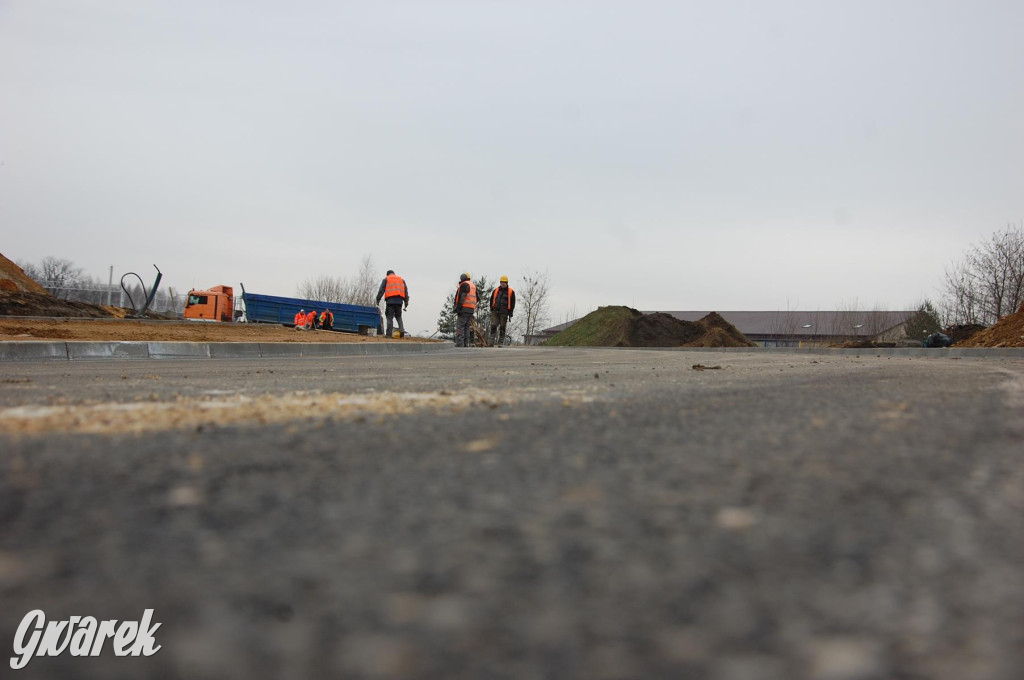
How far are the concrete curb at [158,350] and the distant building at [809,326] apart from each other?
44.0 metres

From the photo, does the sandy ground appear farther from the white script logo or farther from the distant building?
the distant building

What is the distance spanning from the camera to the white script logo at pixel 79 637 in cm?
63

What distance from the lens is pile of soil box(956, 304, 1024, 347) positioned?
14591 millimetres

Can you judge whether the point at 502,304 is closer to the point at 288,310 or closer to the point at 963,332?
the point at 963,332

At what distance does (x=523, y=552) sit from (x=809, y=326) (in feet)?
270

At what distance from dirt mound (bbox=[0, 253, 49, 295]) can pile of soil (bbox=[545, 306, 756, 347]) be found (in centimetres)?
2183

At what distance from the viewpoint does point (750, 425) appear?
5.63 ft

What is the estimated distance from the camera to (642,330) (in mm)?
30156

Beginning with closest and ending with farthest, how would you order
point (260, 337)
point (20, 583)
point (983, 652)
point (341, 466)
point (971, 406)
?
point (983, 652), point (20, 583), point (341, 466), point (971, 406), point (260, 337)

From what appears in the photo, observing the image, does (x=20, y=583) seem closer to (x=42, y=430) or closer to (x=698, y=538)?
(x=698, y=538)

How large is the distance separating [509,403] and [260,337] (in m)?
13.8

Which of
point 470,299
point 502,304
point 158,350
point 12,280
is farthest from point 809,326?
point 158,350

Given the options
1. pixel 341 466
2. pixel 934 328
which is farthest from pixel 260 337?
pixel 934 328

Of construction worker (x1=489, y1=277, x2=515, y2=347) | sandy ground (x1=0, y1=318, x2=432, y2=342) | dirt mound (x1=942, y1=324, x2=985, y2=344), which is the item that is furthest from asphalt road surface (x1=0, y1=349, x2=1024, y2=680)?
dirt mound (x1=942, y1=324, x2=985, y2=344)
